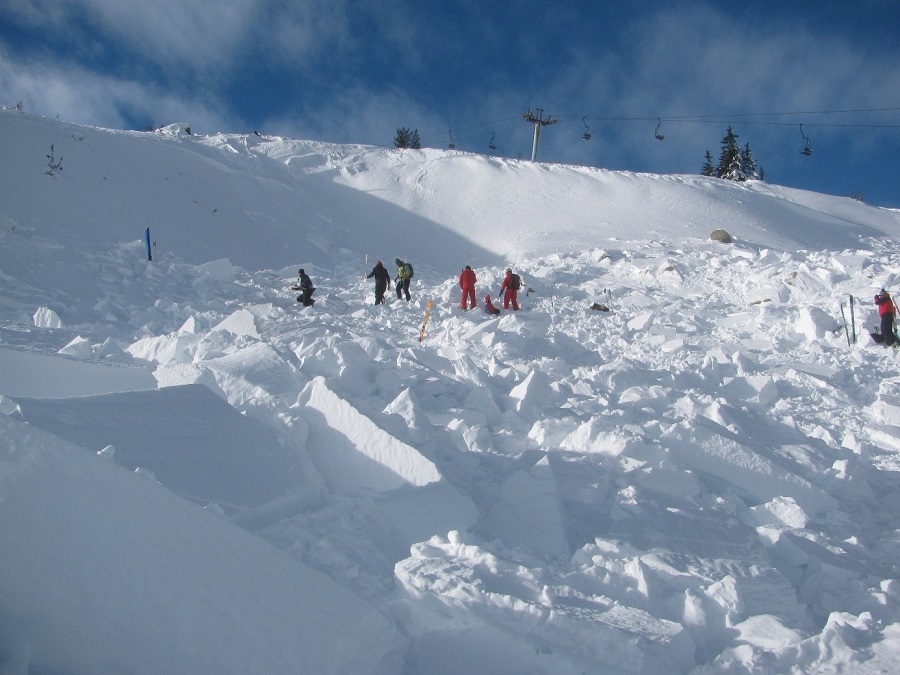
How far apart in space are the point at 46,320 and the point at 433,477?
308 inches

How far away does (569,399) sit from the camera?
7.59m

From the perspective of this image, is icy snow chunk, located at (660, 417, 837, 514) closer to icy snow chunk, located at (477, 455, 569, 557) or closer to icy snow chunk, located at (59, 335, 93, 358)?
icy snow chunk, located at (477, 455, 569, 557)

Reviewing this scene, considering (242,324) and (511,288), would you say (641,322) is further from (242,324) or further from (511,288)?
(242,324)

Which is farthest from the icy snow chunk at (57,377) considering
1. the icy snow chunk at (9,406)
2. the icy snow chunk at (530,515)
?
the icy snow chunk at (530,515)

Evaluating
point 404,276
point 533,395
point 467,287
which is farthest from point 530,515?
point 404,276

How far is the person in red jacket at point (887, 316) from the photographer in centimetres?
1022

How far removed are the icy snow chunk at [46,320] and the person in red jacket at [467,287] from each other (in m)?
7.95

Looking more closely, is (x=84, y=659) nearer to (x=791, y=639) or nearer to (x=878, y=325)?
(x=791, y=639)

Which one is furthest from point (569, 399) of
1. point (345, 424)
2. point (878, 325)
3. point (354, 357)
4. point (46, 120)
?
point (46, 120)

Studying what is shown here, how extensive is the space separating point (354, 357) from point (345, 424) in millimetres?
1961

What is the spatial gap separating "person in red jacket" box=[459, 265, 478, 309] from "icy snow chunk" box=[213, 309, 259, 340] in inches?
213

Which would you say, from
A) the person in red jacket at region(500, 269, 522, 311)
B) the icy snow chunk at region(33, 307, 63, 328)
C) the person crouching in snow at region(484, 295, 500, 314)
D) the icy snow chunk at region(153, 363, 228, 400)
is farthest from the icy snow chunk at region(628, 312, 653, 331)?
the icy snow chunk at region(33, 307, 63, 328)

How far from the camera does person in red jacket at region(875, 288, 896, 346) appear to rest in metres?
10.2

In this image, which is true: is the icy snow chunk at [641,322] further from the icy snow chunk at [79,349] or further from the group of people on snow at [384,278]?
the icy snow chunk at [79,349]
